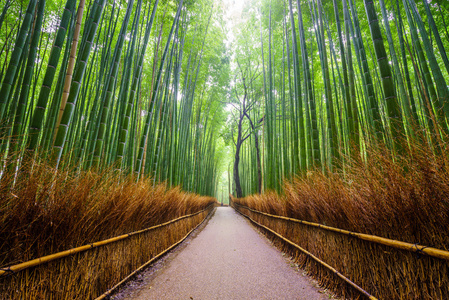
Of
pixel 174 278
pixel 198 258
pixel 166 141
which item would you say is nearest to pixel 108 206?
pixel 174 278

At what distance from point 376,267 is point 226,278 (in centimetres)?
116

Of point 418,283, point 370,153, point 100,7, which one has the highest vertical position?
point 100,7

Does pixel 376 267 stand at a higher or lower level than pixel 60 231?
lower

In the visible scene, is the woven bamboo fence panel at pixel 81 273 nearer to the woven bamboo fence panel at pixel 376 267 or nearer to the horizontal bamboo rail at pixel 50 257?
the horizontal bamboo rail at pixel 50 257

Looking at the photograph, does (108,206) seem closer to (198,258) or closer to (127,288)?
(127,288)

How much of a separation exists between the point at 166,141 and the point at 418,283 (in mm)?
4079

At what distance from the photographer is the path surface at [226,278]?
1454mm

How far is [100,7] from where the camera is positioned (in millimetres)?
1721

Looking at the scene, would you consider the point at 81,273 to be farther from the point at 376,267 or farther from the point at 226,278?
the point at 376,267

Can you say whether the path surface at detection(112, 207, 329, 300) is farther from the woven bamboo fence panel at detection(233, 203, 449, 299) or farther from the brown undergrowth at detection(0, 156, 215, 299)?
the brown undergrowth at detection(0, 156, 215, 299)

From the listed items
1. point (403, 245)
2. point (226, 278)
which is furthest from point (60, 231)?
point (403, 245)

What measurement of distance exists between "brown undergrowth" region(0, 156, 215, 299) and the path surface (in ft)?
1.06

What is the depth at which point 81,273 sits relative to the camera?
44.1 inches

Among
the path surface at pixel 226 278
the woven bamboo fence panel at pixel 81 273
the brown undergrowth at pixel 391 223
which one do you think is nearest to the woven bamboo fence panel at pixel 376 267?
the brown undergrowth at pixel 391 223
